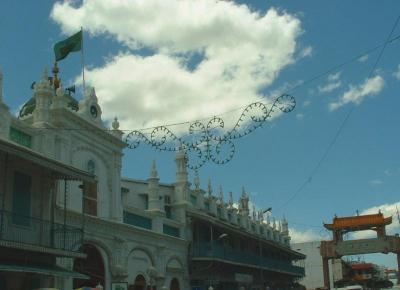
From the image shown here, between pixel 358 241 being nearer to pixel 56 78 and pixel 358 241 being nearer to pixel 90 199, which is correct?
pixel 90 199

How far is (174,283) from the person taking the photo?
33.8m

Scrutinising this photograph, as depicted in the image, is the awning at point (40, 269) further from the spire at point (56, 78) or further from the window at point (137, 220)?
the spire at point (56, 78)

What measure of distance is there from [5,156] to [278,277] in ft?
130

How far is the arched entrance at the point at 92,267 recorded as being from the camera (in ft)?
84.1

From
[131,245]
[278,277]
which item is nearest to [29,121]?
[131,245]

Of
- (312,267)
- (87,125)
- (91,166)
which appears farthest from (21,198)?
(312,267)

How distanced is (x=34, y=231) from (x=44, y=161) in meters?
3.17

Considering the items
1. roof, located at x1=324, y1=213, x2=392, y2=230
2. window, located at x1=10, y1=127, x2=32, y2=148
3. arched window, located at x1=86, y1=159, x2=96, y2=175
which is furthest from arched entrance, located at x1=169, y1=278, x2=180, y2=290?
roof, located at x1=324, y1=213, x2=392, y2=230

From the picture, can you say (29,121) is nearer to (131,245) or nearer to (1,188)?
(1,188)

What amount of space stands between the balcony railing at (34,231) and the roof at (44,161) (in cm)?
184

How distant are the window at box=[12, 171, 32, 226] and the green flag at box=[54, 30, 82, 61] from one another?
22.2 ft

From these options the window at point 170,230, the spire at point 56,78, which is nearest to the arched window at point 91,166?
the spire at point 56,78

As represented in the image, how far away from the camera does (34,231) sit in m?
21.1

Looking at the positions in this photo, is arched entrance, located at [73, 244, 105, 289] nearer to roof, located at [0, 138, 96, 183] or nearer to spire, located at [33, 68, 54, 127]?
roof, located at [0, 138, 96, 183]
